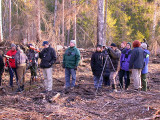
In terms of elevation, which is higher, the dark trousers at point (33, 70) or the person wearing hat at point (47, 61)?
the person wearing hat at point (47, 61)

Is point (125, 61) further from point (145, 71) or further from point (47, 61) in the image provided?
point (47, 61)

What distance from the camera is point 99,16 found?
10055 millimetres

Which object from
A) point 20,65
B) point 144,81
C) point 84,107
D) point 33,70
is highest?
point 20,65

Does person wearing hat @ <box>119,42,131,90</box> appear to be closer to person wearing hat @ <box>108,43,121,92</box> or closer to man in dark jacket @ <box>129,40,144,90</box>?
person wearing hat @ <box>108,43,121,92</box>

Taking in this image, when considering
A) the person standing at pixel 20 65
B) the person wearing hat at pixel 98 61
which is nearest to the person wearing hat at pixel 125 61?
the person wearing hat at pixel 98 61

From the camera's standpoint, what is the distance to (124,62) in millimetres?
7023

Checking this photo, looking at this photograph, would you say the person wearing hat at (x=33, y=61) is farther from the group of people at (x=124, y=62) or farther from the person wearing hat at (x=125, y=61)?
the person wearing hat at (x=125, y=61)

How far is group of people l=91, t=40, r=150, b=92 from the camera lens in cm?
662

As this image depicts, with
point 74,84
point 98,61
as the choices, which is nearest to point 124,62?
point 98,61

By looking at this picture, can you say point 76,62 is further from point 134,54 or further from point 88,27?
point 88,27

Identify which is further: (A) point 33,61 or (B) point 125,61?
(A) point 33,61

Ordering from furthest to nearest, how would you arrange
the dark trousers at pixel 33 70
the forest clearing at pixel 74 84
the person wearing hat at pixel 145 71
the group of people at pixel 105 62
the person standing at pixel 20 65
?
1. the dark trousers at pixel 33 70
2. the person standing at pixel 20 65
3. the person wearing hat at pixel 145 71
4. the group of people at pixel 105 62
5. the forest clearing at pixel 74 84

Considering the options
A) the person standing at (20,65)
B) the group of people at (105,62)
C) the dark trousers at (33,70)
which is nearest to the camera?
the group of people at (105,62)

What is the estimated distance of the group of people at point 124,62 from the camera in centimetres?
662
